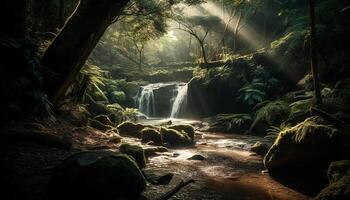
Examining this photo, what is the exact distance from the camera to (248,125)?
16.2 metres

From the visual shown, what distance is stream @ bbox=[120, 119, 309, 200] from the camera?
5.90 m

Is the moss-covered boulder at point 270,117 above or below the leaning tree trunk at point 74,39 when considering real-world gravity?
below

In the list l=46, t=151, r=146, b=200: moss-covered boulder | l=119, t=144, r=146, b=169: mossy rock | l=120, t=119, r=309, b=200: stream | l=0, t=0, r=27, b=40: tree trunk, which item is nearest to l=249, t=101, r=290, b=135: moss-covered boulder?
l=120, t=119, r=309, b=200: stream

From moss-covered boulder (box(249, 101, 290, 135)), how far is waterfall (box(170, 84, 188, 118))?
30.4ft

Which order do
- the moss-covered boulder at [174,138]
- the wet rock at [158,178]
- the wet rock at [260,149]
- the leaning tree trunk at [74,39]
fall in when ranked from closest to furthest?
the wet rock at [158,178] → the leaning tree trunk at [74,39] → the wet rock at [260,149] → the moss-covered boulder at [174,138]

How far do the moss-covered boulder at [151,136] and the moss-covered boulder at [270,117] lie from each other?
5.82 meters

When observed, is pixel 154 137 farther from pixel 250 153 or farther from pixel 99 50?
pixel 99 50

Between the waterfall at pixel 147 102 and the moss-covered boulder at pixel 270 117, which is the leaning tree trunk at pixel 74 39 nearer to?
the moss-covered boulder at pixel 270 117

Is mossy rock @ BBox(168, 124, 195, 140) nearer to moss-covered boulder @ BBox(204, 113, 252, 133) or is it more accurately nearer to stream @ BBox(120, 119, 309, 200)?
stream @ BBox(120, 119, 309, 200)

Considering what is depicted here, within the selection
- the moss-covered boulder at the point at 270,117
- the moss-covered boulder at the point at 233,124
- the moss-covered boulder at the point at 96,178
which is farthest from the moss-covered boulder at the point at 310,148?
the moss-covered boulder at the point at 233,124

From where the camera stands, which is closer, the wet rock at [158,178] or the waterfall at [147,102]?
the wet rock at [158,178]

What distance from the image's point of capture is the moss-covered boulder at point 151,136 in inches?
447

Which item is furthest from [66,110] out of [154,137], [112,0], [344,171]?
[344,171]

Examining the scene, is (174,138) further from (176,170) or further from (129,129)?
(176,170)
